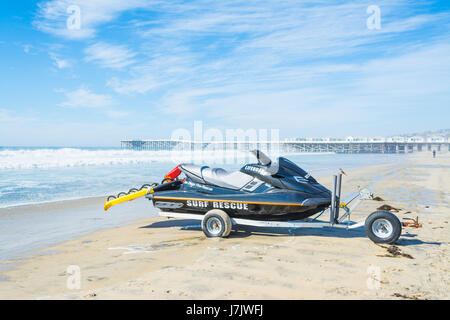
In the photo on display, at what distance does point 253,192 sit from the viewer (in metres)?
6.59

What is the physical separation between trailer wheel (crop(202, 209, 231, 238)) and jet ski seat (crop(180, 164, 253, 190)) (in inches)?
24.2


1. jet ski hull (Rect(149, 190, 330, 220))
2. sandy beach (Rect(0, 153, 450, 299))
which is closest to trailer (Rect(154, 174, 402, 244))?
jet ski hull (Rect(149, 190, 330, 220))

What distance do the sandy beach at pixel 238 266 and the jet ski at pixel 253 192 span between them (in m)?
0.57

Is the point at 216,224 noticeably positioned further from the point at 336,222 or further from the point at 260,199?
the point at 336,222

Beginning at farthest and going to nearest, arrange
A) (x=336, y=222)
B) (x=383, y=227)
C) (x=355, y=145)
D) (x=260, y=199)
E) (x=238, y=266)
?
(x=355, y=145), (x=260, y=199), (x=336, y=222), (x=383, y=227), (x=238, y=266)

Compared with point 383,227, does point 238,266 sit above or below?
below

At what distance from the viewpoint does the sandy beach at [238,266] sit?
3939mm

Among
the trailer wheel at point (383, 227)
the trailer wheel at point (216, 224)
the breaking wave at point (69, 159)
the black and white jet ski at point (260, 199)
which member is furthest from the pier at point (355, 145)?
the trailer wheel at point (383, 227)

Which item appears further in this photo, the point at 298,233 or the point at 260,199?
the point at 298,233

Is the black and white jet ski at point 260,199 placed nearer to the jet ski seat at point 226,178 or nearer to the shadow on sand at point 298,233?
the jet ski seat at point 226,178

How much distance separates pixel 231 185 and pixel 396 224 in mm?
3081

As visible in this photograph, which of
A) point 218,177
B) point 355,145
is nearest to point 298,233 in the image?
point 218,177

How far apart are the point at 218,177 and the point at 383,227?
10.6 ft

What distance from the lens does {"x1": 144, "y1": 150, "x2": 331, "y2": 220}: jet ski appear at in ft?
20.4
